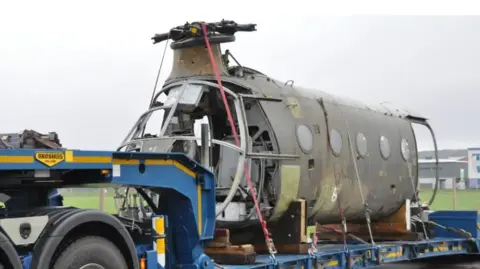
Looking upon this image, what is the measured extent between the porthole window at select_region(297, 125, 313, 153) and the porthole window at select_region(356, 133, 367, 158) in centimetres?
156

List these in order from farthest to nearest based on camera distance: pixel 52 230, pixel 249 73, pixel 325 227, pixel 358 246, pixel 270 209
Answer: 1. pixel 325 227
2. pixel 358 246
3. pixel 249 73
4. pixel 270 209
5. pixel 52 230

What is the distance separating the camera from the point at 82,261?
20.6 feet

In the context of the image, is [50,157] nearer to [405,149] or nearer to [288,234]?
[288,234]

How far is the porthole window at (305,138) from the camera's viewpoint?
35.9 feet

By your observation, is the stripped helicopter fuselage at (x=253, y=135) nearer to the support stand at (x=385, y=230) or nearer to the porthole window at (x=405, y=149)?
the support stand at (x=385, y=230)

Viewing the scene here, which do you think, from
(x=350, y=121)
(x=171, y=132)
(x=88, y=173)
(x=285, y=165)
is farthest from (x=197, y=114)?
(x=88, y=173)

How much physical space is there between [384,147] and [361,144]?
970mm

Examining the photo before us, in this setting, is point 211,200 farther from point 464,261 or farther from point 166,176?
point 464,261

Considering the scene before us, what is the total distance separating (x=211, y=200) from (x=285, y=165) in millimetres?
2706

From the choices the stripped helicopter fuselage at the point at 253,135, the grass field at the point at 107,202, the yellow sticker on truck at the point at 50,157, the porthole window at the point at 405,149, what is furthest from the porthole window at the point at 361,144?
the yellow sticker on truck at the point at 50,157

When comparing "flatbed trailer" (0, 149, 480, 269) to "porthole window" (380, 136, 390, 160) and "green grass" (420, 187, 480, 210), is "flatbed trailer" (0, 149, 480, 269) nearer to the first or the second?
"porthole window" (380, 136, 390, 160)

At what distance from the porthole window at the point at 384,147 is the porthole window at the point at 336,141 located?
5.16ft

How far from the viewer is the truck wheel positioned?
6.11m

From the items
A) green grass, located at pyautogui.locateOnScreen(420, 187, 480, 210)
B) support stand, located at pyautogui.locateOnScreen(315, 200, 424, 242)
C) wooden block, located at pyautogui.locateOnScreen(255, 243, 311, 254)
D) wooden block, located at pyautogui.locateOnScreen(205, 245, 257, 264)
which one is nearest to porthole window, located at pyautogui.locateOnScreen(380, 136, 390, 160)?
support stand, located at pyautogui.locateOnScreen(315, 200, 424, 242)
